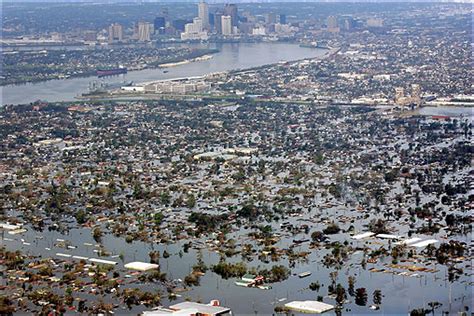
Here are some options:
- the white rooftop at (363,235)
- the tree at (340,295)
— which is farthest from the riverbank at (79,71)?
the tree at (340,295)

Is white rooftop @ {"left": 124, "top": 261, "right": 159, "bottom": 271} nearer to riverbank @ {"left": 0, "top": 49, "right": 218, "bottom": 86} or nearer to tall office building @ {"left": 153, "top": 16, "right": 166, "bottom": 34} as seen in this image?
riverbank @ {"left": 0, "top": 49, "right": 218, "bottom": 86}

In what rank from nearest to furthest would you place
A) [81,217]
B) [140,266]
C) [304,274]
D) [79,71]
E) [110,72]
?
[304,274], [140,266], [81,217], [110,72], [79,71]

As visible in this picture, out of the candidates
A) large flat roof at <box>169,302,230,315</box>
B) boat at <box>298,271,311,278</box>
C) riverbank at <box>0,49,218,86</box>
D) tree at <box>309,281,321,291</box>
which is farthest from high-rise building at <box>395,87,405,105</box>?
large flat roof at <box>169,302,230,315</box>

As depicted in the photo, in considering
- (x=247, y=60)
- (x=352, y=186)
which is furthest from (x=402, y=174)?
(x=247, y=60)

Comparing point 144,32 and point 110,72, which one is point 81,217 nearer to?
point 110,72

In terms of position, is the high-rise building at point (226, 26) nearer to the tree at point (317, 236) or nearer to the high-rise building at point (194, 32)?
the high-rise building at point (194, 32)

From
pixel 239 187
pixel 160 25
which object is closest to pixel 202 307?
pixel 239 187

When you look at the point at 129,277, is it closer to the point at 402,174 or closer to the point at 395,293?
the point at 395,293

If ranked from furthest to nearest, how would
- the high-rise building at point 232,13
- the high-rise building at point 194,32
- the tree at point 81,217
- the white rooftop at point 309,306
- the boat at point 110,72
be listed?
the high-rise building at point 232,13 < the high-rise building at point 194,32 < the boat at point 110,72 < the tree at point 81,217 < the white rooftop at point 309,306

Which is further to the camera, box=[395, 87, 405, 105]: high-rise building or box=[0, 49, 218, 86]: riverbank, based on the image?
box=[0, 49, 218, 86]: riverbank
